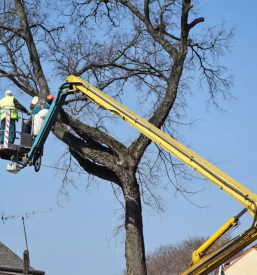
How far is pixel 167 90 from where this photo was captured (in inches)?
593

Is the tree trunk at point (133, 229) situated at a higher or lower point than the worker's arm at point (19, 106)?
lower

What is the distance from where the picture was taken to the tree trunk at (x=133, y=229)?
13.6m

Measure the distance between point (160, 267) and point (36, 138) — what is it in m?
51.1

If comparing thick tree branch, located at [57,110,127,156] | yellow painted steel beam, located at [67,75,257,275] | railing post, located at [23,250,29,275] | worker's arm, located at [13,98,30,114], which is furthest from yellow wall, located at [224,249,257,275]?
railing post, located at [23,250,29,275]

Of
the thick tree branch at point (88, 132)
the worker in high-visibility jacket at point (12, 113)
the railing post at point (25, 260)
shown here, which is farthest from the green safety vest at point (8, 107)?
the railing post at point (25, 260)

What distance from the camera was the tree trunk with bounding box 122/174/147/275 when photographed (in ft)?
44.6

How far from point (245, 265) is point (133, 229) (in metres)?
24.4

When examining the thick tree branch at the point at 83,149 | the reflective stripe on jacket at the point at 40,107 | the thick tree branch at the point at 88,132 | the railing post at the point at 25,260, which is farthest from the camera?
the thick tree branch at the point at 88,132

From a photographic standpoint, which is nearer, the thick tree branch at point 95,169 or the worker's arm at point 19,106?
the worker's arm at point 19,106

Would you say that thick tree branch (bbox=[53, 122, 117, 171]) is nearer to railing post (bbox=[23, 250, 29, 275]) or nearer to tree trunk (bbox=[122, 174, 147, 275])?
tree trunk (bbox=[122, 174, 147, 275])

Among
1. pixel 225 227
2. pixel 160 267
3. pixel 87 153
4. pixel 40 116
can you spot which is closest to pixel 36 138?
pixel 40 116

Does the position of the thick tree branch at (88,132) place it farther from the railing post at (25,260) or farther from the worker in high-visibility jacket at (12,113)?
the railing post at (25,260)

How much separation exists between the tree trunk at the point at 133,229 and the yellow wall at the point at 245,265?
23.8 meters

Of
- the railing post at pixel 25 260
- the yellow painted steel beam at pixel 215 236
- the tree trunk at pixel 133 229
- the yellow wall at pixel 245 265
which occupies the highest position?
the yellow wall at pixel 245 265
